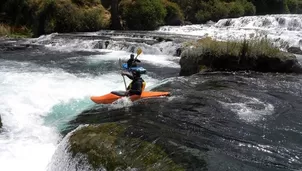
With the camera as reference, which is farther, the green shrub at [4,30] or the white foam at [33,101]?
the green shrub at [4,30]

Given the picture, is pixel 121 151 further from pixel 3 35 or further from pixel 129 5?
pixel 129 5

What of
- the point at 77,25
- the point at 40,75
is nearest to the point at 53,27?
the point at 77,25

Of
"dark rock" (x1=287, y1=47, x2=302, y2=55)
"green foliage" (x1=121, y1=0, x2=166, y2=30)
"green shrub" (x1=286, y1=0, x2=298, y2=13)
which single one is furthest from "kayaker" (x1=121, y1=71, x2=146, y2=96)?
"green shrub" (x1=286, y1=0, x2=298, y2=13)

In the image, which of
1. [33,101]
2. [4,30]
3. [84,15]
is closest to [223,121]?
[33,101]

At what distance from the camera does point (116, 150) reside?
13.6 feet

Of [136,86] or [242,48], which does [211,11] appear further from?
[136,86]

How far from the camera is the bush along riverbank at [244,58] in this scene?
960 cm

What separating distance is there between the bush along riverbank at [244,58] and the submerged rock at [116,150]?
18.1ft

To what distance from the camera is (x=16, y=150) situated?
518cm

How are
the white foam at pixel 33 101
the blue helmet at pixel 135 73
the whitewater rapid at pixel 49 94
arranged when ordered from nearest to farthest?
Answer: 1. the white foam at pixel 33 101
2. the whitewater rapid at pixel 49 94
3. the blue helmet at pixel 135 73

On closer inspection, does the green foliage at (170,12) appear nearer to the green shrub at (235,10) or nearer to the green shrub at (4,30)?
the green shrub at (235,10)

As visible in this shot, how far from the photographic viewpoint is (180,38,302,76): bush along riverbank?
9.60 m

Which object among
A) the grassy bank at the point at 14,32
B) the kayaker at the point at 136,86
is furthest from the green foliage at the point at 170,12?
the kayaker at the point at 136,86

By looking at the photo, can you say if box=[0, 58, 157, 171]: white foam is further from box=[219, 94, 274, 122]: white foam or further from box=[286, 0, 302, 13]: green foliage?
box=[286, 0, 302, 13]: green foliage
